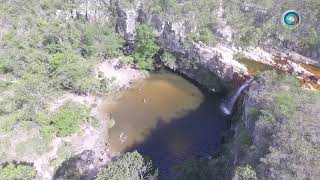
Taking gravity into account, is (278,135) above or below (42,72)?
above

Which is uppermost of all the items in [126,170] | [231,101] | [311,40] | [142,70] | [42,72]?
[311,40]

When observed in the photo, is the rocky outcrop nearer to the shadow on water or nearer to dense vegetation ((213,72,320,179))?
the shadow on water

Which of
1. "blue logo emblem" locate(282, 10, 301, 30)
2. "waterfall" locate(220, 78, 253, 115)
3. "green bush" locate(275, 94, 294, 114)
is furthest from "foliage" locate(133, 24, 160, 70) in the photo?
"green bush" locate(275, 94, 294, 114)

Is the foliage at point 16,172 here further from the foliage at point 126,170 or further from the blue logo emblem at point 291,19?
the blue logo emblem at point 291,19

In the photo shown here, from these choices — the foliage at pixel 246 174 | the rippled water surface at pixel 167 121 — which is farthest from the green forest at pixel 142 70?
the rippled water surface at pixel 167 121

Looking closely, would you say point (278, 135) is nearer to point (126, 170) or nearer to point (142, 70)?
point (126, 170)

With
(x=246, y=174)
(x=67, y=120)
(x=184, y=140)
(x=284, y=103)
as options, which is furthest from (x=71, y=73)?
(x=246, y=174)

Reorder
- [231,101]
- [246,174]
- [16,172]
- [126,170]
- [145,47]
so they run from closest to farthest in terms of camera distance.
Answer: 1. [246,174]
2. [126,170]
3. [16,172]
4. [231,101]
5. [145,47]
